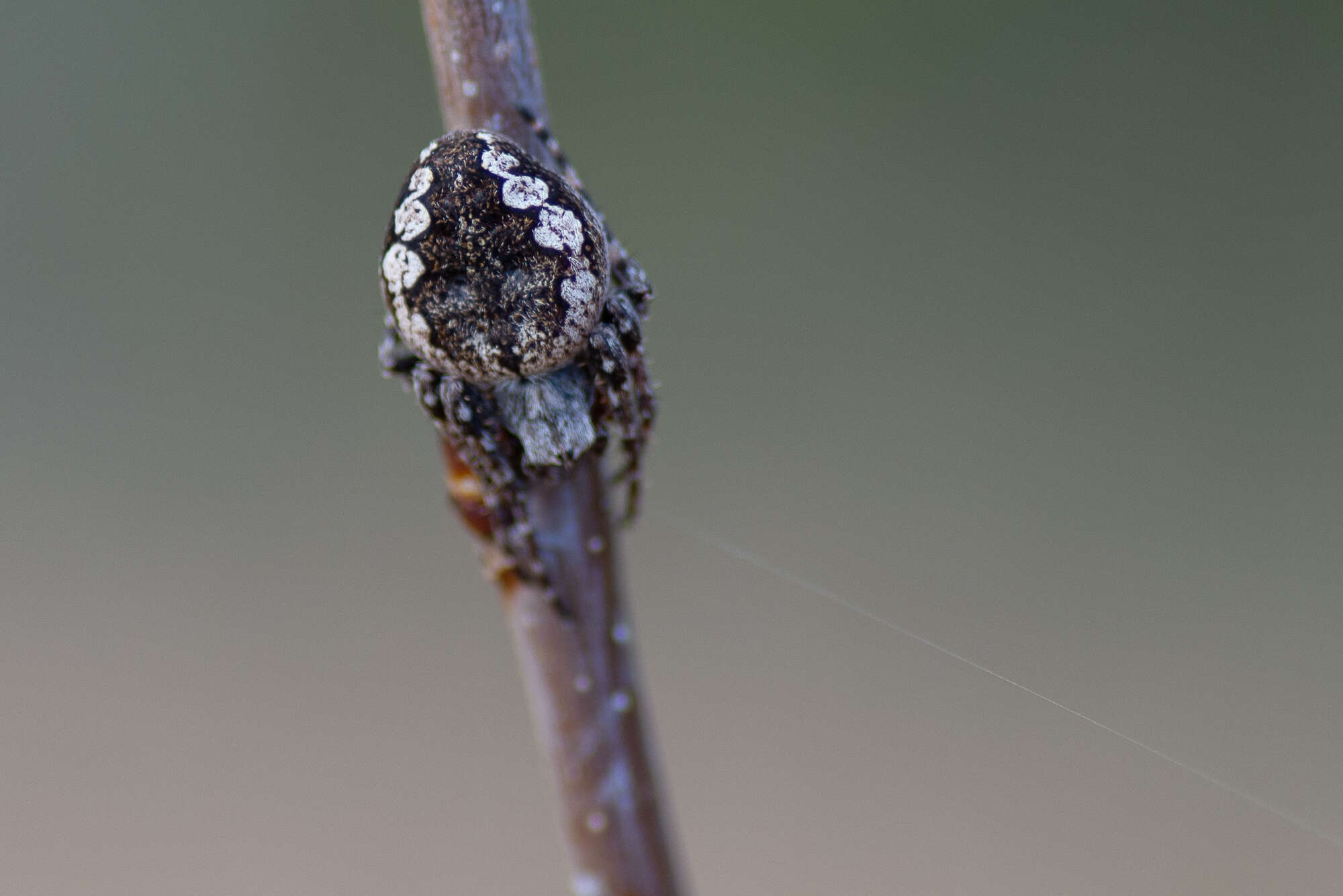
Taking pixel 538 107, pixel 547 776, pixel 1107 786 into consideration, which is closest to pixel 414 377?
pixel 538 107

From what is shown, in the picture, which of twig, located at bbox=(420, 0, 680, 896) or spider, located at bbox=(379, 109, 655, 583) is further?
twig, located at bbox=(420, 0, 680, 896)

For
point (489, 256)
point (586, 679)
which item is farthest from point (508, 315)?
point (586, 679)

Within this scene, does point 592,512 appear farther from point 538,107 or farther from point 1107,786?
point 1107,786

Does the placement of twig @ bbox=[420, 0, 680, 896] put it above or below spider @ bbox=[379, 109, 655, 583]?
below

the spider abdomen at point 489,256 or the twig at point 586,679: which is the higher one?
the spider abdomen at point 489,256

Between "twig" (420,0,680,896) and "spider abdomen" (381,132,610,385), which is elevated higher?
"spider abdomen" (381,132,610,385)

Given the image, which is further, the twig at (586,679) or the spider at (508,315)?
the twig at (586,679)
